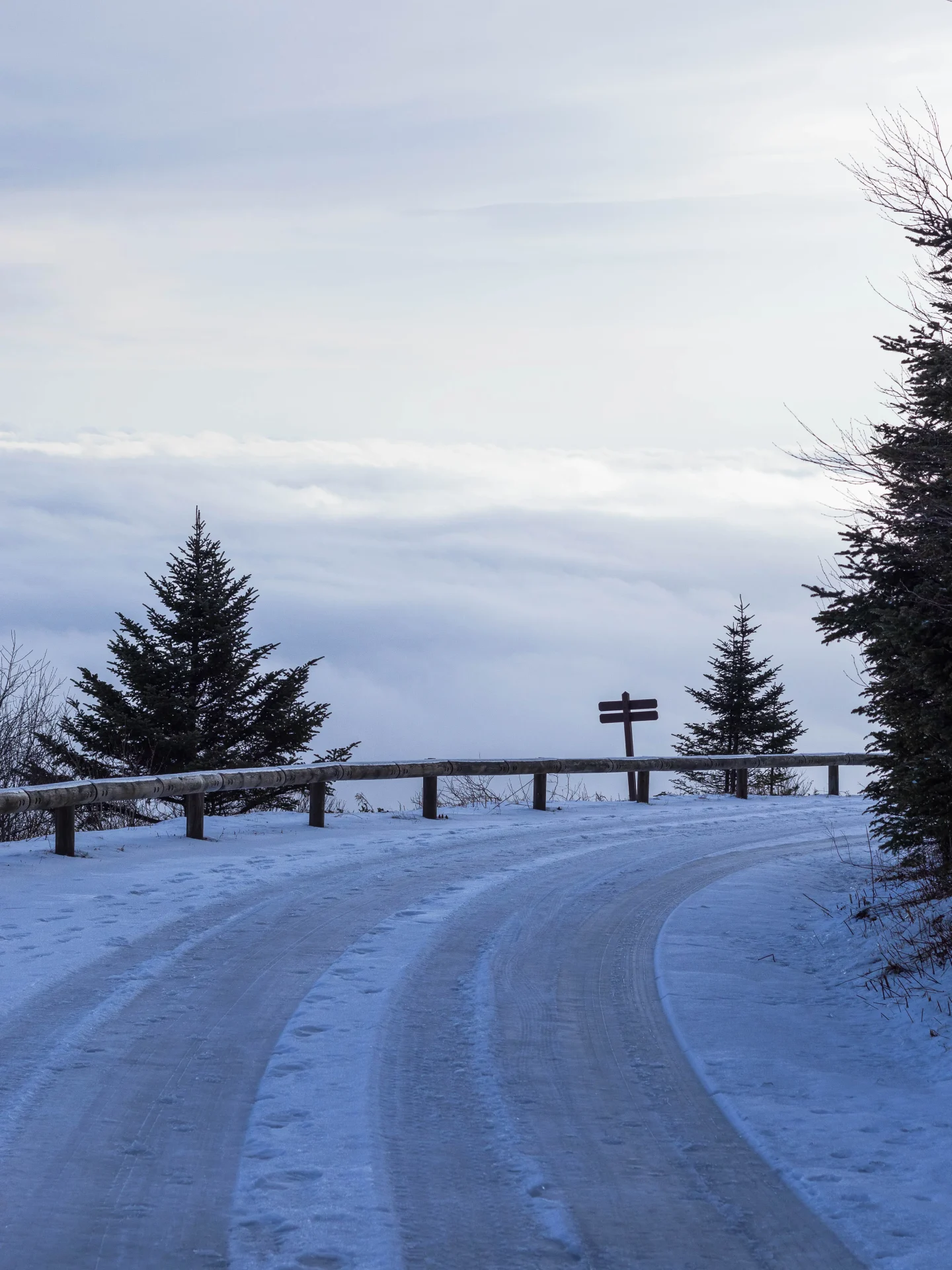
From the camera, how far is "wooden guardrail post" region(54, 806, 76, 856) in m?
12.7

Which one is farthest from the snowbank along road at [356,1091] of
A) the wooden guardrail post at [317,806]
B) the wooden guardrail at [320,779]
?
the wooden guardrail post at [317,806]

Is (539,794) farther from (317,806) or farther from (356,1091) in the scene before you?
(356,1091)

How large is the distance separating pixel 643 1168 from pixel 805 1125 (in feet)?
3.25

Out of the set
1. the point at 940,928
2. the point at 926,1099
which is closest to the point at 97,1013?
the point at 926,1099

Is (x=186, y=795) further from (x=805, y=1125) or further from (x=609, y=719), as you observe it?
(x=609, y=719)

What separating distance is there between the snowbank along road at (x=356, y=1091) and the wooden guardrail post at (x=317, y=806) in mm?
5103

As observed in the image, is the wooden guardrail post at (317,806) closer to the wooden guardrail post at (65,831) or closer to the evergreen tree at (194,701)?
the wooden guardrail post at (65,831)

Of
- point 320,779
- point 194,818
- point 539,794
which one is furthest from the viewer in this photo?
point 539,794

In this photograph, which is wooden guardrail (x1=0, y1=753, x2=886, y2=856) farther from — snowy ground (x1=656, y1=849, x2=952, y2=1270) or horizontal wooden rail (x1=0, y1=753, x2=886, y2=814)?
snowy ground (x1=656, y1=849, x2=952, y2=1270)

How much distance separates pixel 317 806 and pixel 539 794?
515cm

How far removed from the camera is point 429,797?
59.9 feet

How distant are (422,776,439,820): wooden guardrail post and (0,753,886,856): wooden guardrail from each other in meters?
0.01

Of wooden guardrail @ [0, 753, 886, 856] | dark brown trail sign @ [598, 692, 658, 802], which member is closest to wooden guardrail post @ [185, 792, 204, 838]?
wooden guardrail @ [0, 753, 886, 856]

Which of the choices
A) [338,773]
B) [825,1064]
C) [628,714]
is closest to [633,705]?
[628,714]
